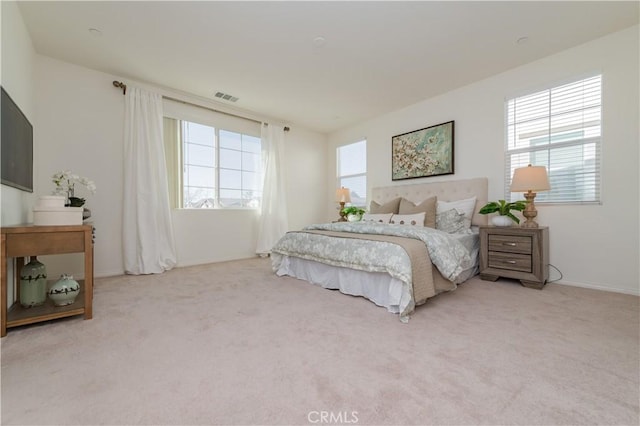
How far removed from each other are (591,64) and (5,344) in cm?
538

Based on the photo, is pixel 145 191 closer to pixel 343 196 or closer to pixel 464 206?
pixel 343 196

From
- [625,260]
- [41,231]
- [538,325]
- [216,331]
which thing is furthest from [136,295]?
[625,260]

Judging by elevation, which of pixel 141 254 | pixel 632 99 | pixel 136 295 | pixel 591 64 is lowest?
pixel 136 295

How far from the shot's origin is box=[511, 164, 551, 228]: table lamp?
2.77m

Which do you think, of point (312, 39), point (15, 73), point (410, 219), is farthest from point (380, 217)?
point (15, 73)

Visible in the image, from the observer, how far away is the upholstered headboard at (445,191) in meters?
3.49

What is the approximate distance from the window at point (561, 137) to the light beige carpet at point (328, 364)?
1.19 m

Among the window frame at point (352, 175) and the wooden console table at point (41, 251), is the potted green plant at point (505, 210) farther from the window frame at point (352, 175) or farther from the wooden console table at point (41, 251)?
the wooden console table at point (41, 251)

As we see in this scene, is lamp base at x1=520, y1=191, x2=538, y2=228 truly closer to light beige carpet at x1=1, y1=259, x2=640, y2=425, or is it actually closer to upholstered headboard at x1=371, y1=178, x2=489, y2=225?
upholstered headboard at x1=371, y1=178, x2=489, y2=225

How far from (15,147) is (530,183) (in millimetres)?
4666

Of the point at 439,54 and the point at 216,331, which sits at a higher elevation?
the point at 439,54

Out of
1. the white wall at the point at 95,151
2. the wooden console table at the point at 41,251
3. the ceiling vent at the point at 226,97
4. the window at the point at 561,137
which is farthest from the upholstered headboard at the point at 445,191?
the wooden console table at the point at 41,251

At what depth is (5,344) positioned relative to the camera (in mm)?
1612

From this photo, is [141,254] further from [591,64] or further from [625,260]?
[591,64]
